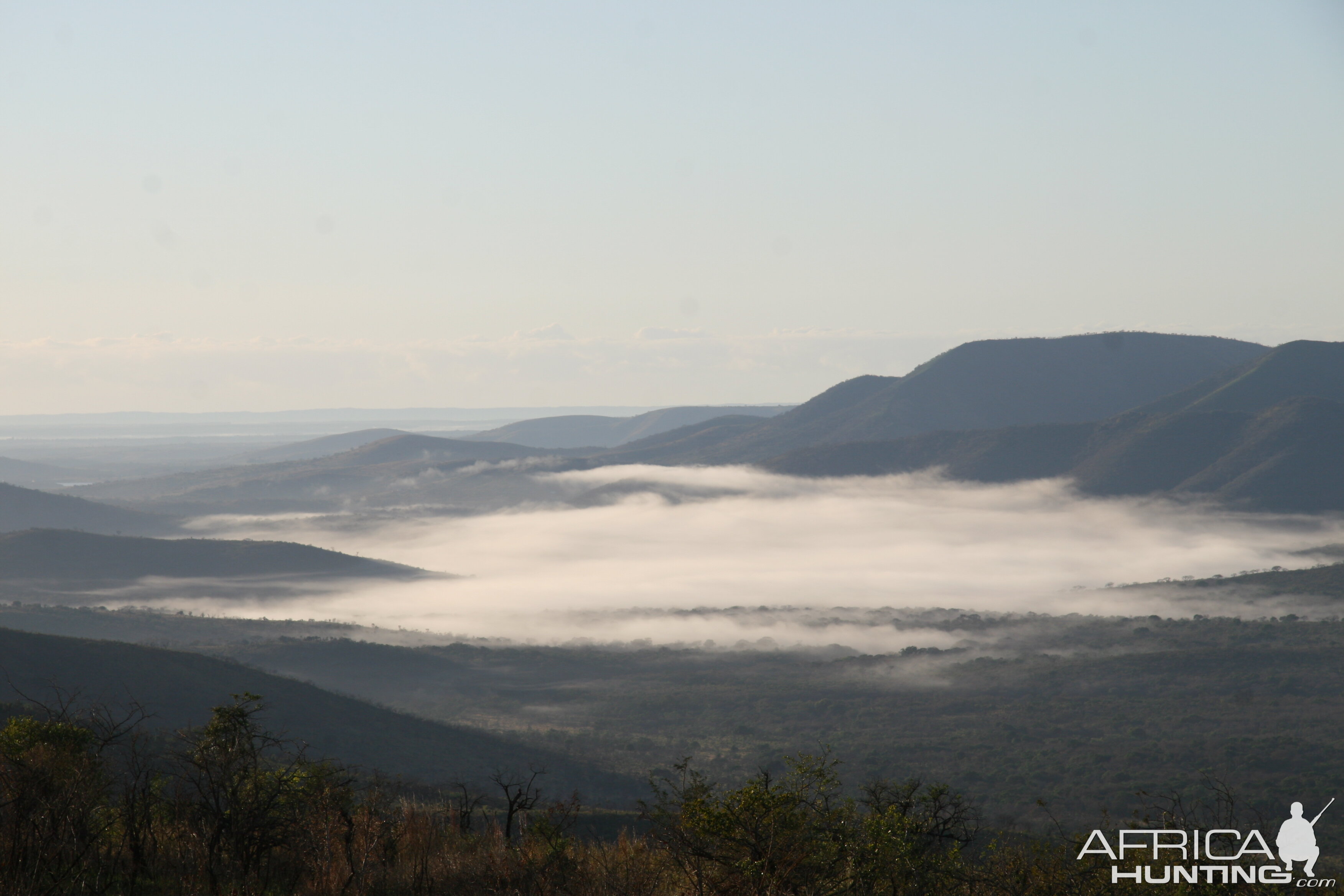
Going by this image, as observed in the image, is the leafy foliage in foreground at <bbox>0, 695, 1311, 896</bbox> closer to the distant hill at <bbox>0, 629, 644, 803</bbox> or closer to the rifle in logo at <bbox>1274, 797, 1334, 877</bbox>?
the rifle in logo at <bbox>1274, 797, 1334, 877</bbox>

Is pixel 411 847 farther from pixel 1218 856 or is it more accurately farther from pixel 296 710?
pixel 296 710

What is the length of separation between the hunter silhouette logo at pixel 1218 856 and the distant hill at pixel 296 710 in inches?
2719

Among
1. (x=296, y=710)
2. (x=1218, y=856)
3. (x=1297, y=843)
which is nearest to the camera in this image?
(x=1297, y=843)

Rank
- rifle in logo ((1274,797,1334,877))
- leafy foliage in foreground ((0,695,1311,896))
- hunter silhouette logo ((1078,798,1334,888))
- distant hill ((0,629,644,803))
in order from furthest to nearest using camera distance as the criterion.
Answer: distant hill ((0,629,644,803)) < hunter silhouette logo ((1078,798,1334,888)) < rifle in logo ((1274,797,1334,877)) < leafy foliage in foreground ((0,695,1311,896))

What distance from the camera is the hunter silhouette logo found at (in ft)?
44.0

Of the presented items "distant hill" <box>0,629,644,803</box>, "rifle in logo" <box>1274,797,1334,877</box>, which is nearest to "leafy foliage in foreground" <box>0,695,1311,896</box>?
"rifle in logo" <box>1274,797,1334,877</box>

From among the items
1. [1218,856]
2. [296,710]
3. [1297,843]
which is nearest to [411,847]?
[1218,856]

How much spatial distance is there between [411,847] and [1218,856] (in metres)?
11.7

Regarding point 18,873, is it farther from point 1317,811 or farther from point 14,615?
point 14,615

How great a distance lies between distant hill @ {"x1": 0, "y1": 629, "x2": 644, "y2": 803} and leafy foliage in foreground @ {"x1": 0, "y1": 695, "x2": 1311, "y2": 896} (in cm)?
6674

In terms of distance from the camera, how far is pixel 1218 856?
14.1 metres

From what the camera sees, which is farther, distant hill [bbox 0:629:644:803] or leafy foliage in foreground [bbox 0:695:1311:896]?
distant hill [bbox 0:629:644:803]

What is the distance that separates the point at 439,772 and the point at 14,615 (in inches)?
4672

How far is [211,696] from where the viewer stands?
8994 cm
